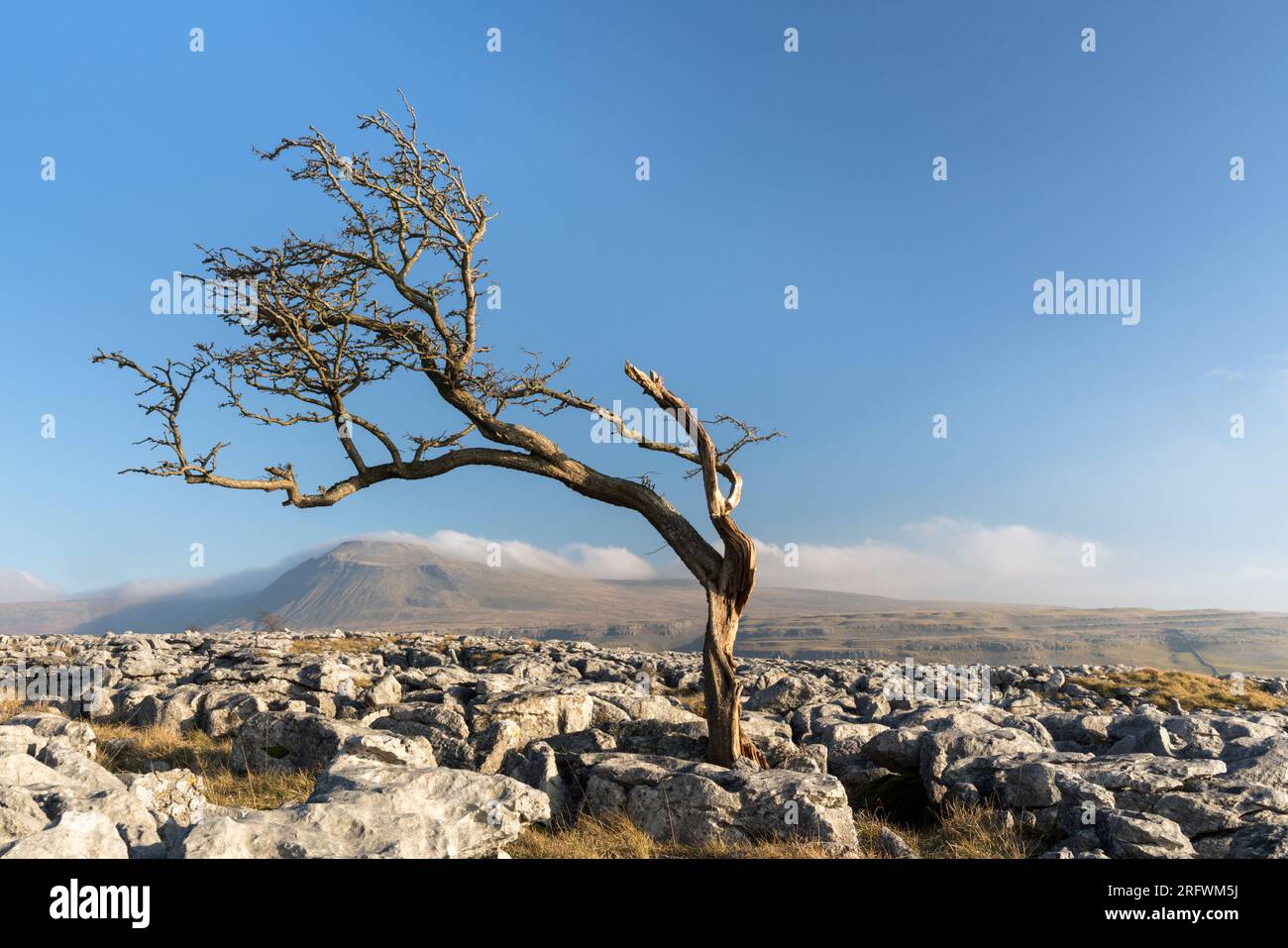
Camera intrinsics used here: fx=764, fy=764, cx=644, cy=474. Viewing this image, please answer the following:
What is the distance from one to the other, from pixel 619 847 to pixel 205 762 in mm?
8603

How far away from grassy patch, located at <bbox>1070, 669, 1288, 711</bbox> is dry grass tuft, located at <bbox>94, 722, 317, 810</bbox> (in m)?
31.0

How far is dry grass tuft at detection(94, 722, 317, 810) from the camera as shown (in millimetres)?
10727

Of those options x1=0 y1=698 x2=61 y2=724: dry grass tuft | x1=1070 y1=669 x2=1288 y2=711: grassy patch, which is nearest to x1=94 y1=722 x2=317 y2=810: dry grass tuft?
x1=0 y1=698 x2=61 y2=724: dry grass tuft

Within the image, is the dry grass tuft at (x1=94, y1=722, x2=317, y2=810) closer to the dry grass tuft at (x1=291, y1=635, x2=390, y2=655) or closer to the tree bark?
the tree bark

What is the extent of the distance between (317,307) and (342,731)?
7.50m

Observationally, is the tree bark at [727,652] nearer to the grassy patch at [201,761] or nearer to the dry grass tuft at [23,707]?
the grassy patch at [201,761]

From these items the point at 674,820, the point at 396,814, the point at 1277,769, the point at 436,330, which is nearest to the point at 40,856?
the point at 396,814

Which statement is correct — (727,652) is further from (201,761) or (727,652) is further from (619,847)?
(201,761)

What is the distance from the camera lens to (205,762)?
13359mm

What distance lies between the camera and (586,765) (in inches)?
443
